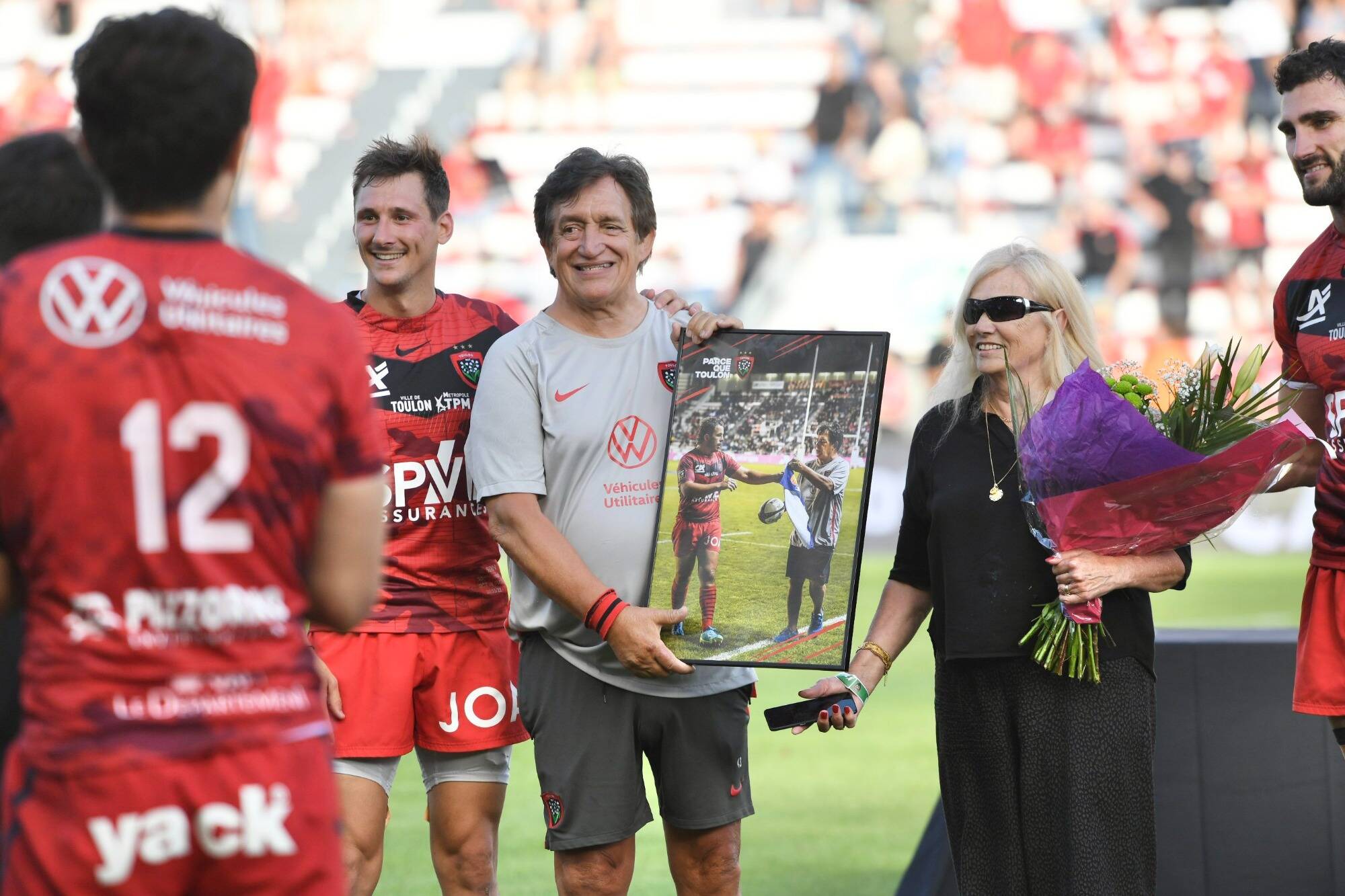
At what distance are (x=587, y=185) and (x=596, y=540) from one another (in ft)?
2.94

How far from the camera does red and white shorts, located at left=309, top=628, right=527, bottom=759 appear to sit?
4191 mm

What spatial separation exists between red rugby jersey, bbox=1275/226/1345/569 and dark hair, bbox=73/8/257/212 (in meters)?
2.91

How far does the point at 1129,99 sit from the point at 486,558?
59.2 ft

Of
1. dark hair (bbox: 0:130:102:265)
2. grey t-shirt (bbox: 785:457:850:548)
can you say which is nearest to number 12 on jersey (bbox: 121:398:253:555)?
dark hair (bbox: 0:130:102:265)

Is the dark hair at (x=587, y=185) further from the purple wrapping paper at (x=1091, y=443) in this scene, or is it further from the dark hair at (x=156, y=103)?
the dark hair at (x=156, y=103)

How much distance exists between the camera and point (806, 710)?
3.47m

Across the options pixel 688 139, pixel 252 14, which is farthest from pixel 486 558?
pixel 252 14

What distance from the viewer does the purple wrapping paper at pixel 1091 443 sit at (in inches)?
128

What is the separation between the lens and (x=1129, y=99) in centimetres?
2036

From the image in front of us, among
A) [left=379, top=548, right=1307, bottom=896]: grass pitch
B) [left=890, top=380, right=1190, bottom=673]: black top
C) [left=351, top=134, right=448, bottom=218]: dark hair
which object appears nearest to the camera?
[left=890, top=380, right=1190, bottom=673]: black top

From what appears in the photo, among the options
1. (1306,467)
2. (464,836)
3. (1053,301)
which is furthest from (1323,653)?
(464,836)

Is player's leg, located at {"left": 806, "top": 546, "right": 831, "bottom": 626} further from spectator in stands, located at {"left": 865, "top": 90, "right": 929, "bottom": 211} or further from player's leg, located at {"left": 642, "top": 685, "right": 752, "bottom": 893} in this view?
spectator in stands, located at {"left": 865, "top": 90, "right": 929, "bottom": 211}

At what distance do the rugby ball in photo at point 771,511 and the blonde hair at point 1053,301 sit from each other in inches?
18.6

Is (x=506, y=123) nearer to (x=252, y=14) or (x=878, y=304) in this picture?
(x=252, y=14)
